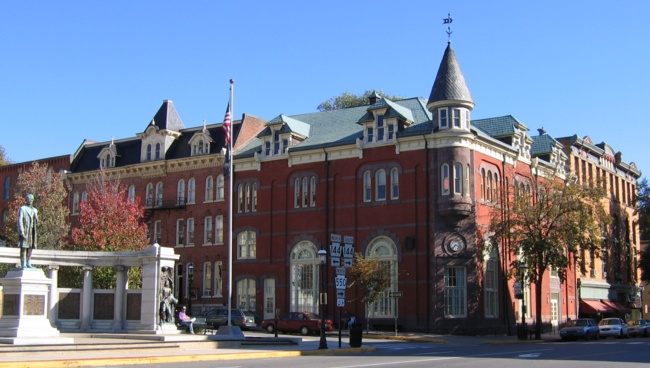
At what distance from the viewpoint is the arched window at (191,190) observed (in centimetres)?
5884

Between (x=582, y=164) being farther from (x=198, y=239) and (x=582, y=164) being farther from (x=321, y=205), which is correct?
(x=198, y=239)

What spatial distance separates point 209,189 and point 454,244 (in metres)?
19.3

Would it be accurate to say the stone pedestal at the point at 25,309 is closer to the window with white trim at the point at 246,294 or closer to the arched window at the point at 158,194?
the window with white trim at the point at 246,294

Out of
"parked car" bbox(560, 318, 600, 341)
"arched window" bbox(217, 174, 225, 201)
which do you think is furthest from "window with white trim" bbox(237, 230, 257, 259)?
"parked car" bbox(560, 318, 600, 341)

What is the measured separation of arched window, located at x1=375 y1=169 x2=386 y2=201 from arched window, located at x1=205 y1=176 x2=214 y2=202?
13383 millimetres

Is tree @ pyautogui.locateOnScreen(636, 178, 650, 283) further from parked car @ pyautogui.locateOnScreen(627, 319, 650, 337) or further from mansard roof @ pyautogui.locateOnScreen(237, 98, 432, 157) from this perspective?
mansard roof @ pyautogui.locateOnScreen(237, 98, 432, 157)

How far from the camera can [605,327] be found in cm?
5081

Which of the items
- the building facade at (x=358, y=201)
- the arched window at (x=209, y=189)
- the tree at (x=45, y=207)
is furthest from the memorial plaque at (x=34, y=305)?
the arched window at (x=209, y=189)

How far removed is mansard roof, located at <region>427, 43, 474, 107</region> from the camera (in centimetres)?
4803

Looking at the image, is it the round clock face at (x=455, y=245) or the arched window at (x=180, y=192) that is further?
the arched window at (x=180, y=192)

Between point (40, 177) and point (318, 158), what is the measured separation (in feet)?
72.6

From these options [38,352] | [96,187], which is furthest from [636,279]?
[38,352]

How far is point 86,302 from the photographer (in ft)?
111

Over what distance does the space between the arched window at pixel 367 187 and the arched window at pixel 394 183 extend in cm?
156
